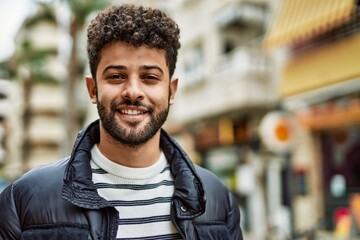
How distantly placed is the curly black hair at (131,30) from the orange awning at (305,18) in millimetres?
7868

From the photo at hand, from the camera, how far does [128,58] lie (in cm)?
186

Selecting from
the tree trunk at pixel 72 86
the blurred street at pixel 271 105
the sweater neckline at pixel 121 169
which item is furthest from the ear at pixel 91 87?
the tree trunk at pixel 72 86

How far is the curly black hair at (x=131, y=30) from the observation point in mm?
1857

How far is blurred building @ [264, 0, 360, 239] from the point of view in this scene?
10.2 meters

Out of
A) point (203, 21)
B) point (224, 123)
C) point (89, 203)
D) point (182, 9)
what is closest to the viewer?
point (89, 203)

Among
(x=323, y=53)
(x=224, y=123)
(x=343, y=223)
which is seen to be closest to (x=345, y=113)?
(x=323, y=53)

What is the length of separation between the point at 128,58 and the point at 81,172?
0.45m

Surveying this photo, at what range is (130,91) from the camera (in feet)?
6.09

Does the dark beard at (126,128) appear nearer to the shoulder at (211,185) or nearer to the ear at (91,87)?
the ear at (91,87)

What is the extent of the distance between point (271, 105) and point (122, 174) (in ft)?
41.6

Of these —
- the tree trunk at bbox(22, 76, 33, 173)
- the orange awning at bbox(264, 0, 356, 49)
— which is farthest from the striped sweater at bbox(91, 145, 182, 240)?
the tree trunk at bbox(22, 76, 33, 173)

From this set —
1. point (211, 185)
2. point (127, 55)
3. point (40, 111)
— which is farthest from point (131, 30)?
point (40, 111)

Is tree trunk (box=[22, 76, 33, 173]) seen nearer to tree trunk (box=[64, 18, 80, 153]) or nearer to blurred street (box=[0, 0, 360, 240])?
blurred street (box=[0, 0, 360, 240])

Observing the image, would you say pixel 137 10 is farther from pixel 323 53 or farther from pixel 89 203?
pixel 323 53
